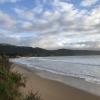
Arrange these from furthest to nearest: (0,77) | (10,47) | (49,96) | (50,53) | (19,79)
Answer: (50,53)
(10,47)
(49,96)
(19,79)
(0,77)

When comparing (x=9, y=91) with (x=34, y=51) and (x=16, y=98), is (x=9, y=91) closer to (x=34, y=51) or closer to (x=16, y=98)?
(x=16, y=98)

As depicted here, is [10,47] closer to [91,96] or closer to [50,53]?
[50,53]

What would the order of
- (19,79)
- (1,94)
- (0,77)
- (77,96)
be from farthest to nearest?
1. (77,96)
2. (19,79)
3. (0,77)
4. (1,94)

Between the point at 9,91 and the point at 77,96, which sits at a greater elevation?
the point at 9,91

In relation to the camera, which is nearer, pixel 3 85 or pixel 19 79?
pixel 3 85

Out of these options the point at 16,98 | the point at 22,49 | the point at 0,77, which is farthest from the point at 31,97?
the point at 22,49

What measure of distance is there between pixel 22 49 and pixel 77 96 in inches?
4714

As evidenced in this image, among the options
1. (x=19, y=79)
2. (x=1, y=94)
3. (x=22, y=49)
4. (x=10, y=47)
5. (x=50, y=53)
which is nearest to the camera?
(x=1, y=94)

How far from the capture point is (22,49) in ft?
427

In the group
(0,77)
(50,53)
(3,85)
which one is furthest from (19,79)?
(50,53)

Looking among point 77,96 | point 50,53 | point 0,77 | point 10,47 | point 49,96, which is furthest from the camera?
point 50,53

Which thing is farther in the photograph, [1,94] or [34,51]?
[34,51]

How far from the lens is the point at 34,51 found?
445ft

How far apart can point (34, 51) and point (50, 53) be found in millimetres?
10099
